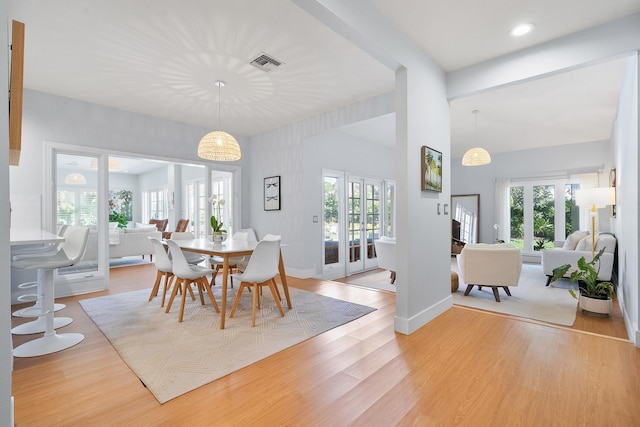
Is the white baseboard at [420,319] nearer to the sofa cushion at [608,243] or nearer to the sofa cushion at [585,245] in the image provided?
the sofa cushion at [608,243]

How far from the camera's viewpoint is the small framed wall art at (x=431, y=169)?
2984 mm

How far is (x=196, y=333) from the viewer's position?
2.73m

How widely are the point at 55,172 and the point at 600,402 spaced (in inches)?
229

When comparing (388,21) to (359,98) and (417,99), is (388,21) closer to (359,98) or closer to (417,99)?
(417,99)

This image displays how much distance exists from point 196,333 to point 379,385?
66.6 inches

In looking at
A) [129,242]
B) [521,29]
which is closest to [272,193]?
Result: [129,242]

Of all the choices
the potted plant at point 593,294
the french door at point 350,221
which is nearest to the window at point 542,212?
the french door at point 350,221

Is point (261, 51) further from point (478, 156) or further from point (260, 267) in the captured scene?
point (478, 156)

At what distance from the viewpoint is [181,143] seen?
5.19 metres

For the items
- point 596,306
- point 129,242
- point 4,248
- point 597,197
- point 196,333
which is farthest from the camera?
point 129,242

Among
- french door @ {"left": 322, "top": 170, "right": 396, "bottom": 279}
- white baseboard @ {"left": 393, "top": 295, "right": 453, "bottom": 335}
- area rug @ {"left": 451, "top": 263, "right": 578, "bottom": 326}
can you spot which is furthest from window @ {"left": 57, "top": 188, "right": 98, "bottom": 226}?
area rug @ {"left": 451, "top": 263, "right": 578, "bottom": 326}

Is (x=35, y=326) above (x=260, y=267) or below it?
below

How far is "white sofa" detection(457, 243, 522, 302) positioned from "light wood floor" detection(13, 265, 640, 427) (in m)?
1.16

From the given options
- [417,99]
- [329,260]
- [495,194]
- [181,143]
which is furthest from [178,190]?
[495,194]
